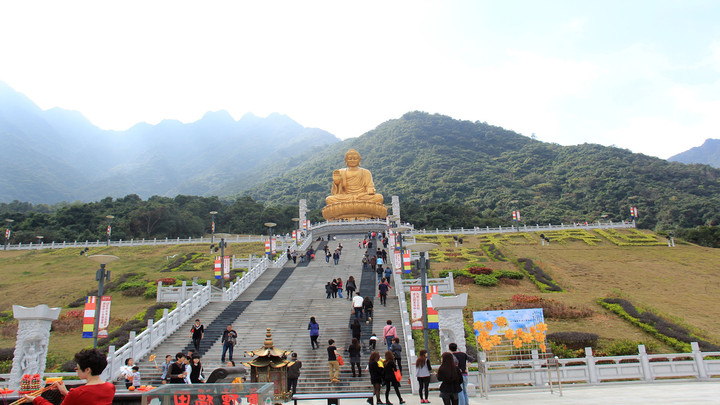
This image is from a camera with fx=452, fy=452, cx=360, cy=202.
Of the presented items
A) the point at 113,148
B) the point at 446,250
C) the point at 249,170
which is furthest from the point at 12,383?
the point at 113,148

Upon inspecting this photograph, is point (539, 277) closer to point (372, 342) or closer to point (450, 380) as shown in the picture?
point (372, 342)

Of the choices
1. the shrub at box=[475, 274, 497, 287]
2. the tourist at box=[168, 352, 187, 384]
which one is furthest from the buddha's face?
the tourist at box=[168, 352, 187, 384]

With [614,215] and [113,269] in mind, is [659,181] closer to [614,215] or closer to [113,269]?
[614,215]

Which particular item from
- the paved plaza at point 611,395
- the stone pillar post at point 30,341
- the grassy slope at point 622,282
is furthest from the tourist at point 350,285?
the stone pillar post at point 30,341

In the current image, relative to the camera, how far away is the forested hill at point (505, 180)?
5338cm

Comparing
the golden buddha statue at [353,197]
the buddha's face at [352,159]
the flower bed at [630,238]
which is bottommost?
the flower bed at [630,238]

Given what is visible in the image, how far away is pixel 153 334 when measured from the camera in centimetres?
1282

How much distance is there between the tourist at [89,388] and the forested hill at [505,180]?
44614 millimetres

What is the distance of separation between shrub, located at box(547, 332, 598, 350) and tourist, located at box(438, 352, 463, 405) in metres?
6.66

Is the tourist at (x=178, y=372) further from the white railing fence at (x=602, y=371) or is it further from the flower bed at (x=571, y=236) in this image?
the flower bed at (x=571, y=236)

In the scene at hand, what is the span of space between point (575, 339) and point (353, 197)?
2493 centimetres

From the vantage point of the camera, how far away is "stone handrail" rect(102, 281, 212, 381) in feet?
36.2

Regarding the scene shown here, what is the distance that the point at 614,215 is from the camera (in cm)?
5634

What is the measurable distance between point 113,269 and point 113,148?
153 metres
